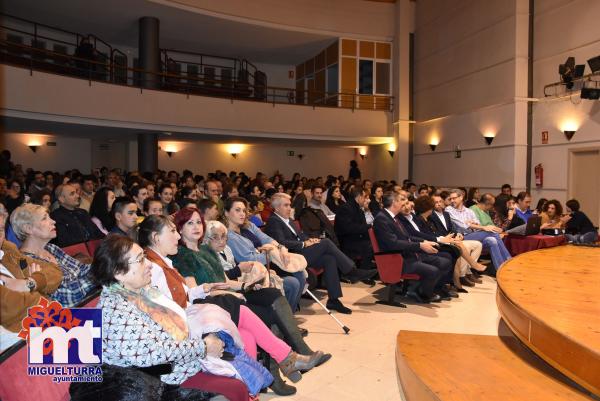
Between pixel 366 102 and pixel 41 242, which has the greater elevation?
pixel 366 102

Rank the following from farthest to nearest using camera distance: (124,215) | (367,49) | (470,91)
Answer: (367,49) < (470,91) < (124,215)

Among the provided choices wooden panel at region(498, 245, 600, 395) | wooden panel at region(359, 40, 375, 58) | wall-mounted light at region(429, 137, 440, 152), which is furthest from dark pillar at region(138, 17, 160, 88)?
wooden panel at region(498, 245, 600, 395)

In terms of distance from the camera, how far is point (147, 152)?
41.8 feet

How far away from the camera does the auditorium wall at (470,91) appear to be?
34.6 feet

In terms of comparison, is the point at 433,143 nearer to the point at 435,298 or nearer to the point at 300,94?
the point at 300,94

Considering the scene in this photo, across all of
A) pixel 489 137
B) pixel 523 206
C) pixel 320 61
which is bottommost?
pixel 523 206

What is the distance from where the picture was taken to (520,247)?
700cm

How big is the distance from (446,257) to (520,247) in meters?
2.20

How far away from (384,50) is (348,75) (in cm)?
143

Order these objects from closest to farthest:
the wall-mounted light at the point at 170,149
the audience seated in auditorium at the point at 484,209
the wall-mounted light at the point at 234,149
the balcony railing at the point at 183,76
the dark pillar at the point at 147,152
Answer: the audience seated in auditorium at the point at 484,209, the balcony railing at the point at 183,76, the dark pillar at the point at 147,152, the wall-mounted light at the point at 170,149, the wall-mounted light at the point at 234,149

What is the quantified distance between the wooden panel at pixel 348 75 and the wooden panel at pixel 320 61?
48.8 inches

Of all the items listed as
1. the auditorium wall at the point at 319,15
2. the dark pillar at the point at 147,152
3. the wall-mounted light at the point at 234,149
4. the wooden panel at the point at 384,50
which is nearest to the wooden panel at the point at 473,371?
the dark pillar at the point at 147,152

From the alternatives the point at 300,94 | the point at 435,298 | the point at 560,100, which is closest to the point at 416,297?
the point at 435,298

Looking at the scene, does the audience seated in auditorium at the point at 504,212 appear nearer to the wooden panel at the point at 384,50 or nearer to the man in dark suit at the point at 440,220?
the man in dark suit at the point at 440,220
